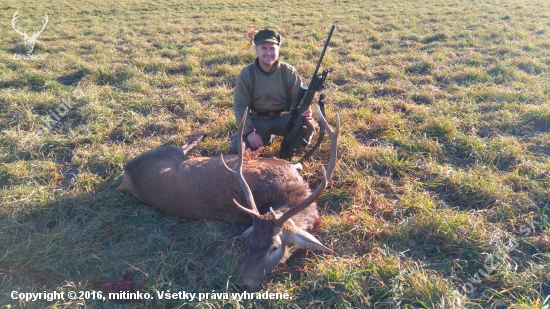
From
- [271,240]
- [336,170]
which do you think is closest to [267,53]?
[336,170]

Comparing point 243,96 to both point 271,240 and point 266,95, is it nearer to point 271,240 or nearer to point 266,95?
point 266,95

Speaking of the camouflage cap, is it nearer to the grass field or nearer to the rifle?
the rifle

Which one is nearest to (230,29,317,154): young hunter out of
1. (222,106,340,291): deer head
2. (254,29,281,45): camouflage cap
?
(254,29,281,45): camouflage cap

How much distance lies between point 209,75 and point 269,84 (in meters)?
3.09

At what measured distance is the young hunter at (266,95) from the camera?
4.45 metres

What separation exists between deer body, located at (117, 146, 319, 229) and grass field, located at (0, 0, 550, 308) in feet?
0.49

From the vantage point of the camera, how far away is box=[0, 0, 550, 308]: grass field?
3014 millimetres

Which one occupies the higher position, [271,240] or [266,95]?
[266,95]

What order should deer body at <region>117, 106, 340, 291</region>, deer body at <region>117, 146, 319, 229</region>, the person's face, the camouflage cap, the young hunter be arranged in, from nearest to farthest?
1. deer body at <region>117, 106, 340, 291</region>
2. deer body at <region>117, 146, 319, 229</region>
3. the camouflage cap
4. the person's face
5. the young hunter

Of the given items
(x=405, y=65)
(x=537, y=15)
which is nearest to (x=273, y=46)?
(x=405, y=65)

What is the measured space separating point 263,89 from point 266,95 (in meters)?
0.10

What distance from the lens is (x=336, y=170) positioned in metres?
4.33

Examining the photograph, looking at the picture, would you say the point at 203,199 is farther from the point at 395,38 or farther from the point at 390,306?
the point at 395,38

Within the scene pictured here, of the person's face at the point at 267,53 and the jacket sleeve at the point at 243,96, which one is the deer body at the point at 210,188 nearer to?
the jacket sleeve at the point at 243,96
